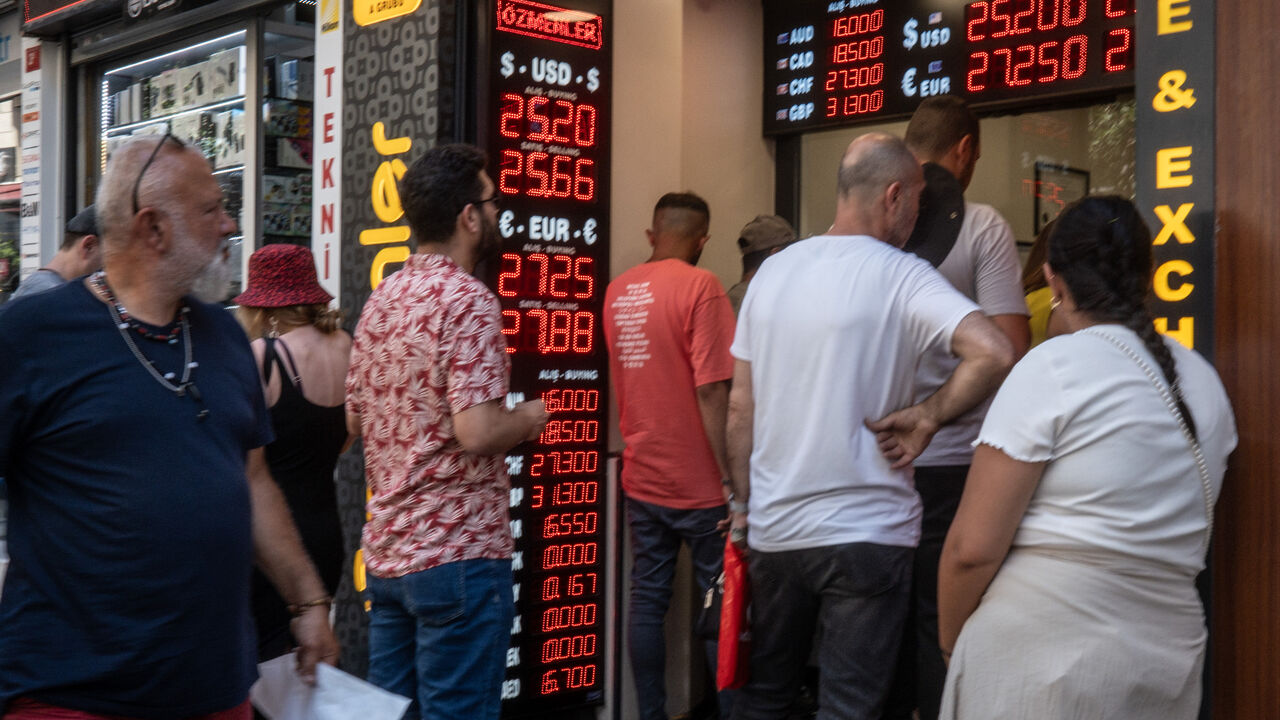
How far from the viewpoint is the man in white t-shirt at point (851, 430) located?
3.08m

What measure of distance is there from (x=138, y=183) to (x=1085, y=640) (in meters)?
1.91

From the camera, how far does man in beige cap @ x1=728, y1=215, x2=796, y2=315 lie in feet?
18.4

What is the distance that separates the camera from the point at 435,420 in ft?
11.3

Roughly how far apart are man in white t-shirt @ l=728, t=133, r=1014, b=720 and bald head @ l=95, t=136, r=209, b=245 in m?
1.46

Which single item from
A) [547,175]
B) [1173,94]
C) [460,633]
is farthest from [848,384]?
[547,175]

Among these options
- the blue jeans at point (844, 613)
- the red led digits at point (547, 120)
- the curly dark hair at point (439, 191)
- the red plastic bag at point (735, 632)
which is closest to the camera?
the blue jeans at point (844, 613)

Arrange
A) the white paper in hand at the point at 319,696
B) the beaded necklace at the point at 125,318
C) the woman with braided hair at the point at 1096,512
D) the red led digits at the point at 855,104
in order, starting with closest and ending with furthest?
the beaded necklace at the point at 125,318, the woman with braided hair at the point at 1096,512, the white paper in hand at the point at 319,696, the red led digits at the point at 855,104

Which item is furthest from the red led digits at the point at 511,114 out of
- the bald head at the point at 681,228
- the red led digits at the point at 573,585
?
the red led digits at the point at 573,585

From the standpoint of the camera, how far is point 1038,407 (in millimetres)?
2418

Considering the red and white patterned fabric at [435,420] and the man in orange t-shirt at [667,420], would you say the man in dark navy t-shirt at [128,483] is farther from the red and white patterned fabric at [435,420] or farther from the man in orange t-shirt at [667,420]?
the man in orange t-shirt at [667,420]

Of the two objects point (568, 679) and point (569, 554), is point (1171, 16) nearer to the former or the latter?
point (569, 554)

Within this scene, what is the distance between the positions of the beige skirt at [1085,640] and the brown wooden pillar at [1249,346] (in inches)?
26.3

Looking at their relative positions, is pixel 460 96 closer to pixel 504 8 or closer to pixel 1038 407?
pixel 504 8

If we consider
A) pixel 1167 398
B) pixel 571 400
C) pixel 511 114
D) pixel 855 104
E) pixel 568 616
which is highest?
pixel 855 104
